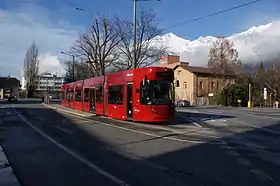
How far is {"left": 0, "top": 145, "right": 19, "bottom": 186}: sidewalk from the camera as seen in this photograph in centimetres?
770

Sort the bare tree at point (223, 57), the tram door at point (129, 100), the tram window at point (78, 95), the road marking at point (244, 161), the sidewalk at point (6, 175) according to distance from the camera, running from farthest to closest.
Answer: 1. the bare tree at point (223, 57)
2. the tram window at point (78, 95)
3. the tram door at point (129, 100)
4. the road marking at point (244, 161)
5. the sidewalk at point (6, 175)

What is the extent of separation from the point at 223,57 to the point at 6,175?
65602 millimetres

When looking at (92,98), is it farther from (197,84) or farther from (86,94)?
(197,84)

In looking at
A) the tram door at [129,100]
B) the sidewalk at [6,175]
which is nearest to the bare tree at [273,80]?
the tram door at [129,100]

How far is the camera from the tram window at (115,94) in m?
24.5

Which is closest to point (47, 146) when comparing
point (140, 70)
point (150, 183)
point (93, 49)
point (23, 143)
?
point (23, 143)

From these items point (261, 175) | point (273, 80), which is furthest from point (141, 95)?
point (273, 80)

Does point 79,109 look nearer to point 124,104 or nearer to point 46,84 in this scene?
point 124,104

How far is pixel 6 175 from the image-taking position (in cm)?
849

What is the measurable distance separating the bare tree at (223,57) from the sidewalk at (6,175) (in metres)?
63.8

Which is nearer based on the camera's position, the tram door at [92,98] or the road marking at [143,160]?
the road marking at [143,160]

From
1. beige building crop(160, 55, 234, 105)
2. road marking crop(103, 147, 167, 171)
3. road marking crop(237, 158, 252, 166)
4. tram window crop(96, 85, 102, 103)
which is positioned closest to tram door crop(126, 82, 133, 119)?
tram window crop(96, 85, 102, 103)

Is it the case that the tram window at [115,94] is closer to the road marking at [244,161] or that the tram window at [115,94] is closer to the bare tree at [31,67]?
the road marking at [244,161]

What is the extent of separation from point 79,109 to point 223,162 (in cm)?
3043
